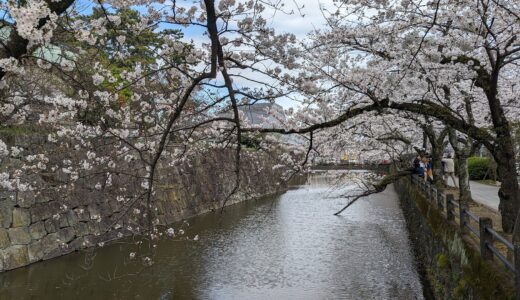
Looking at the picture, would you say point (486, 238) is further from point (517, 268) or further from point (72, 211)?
point (72, 211)

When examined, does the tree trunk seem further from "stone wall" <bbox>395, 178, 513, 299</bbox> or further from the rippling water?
the rippling water

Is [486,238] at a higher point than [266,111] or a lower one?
lower

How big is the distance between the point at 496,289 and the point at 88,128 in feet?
27.2

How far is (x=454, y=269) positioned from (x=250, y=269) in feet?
16.9

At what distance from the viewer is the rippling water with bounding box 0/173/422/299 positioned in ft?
28.6

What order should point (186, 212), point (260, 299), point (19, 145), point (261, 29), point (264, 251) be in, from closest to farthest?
A: point (261, 29) < point (260, 299) < point (19, 145) < point (264, 251) < point (186, 212)

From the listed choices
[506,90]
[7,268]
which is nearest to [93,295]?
[7,268]

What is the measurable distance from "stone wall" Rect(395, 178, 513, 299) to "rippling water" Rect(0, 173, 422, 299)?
19.6 inches

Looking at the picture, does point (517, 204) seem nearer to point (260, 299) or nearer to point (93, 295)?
point (260, 299)

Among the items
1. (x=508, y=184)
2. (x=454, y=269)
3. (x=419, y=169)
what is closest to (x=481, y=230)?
(x=454, y=269)

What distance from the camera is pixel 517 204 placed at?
5977 mm

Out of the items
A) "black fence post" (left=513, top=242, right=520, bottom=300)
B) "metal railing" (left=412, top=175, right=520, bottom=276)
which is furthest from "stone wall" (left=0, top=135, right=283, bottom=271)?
"black fence post" (left=513, top=242, right=520, bottom=300)

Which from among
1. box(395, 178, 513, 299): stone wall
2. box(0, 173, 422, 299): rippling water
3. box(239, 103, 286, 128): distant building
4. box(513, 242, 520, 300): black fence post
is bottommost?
box(0, 173, 422, 299): rippling water

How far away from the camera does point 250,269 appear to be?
33.6 ft
